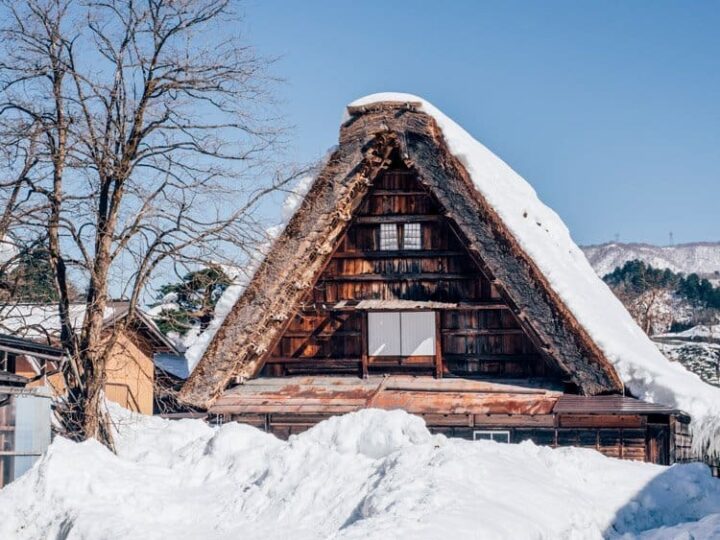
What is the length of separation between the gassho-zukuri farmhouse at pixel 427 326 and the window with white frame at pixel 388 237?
A: 21 mm

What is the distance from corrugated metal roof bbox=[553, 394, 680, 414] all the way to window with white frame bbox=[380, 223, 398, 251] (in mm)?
3152

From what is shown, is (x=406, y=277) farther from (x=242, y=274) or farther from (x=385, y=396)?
(x=242, y=274)

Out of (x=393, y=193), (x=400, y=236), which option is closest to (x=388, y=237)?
(x=400, y=236)

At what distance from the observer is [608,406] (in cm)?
1190

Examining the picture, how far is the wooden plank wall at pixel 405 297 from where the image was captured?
1330 centimetres

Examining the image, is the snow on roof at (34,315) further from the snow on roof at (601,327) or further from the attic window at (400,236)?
the snow on roof at (601,327)

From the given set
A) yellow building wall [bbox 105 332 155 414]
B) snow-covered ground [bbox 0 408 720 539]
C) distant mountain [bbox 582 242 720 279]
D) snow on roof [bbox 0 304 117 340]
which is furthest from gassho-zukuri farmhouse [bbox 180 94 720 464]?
distant mountain [bbox 582 242 720 279]

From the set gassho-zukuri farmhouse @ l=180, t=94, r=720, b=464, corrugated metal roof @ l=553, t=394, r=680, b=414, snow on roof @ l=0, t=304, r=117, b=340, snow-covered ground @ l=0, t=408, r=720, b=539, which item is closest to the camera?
snow-covered ground @ l=0, t=408, r=720, b=539

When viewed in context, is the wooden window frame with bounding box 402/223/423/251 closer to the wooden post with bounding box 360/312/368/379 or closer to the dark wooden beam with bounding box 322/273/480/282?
the dark wooden beam with bounding box 322/273/480/282

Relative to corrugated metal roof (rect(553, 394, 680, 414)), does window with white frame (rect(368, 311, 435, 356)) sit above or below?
above

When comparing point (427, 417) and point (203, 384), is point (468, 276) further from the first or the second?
point (203, 384)

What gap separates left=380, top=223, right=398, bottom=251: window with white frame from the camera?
13.7 metres

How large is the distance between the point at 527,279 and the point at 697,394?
2426 millimetres

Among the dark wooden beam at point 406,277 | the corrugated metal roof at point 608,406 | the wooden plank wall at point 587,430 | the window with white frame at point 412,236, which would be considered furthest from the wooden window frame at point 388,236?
the corrugated metal roof at point 608,406
